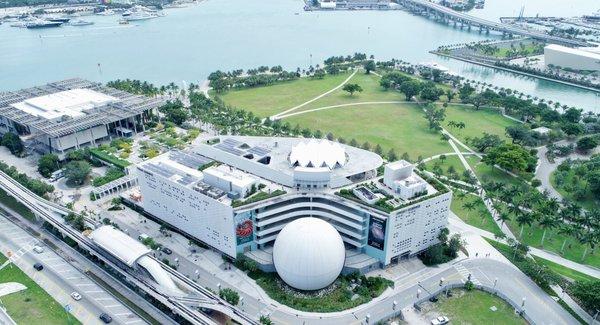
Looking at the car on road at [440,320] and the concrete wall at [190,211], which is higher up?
the concrete wall at [190,211]

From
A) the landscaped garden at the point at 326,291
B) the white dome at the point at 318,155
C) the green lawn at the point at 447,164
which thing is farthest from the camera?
the green lawn at the point at 447,164

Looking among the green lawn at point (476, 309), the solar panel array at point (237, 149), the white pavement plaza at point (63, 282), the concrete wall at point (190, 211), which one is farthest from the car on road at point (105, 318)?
the green lawn at point (476, 309)

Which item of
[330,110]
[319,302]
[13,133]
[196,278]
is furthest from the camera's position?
[330,110]

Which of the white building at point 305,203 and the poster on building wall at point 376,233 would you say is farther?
the white building at point 305,203

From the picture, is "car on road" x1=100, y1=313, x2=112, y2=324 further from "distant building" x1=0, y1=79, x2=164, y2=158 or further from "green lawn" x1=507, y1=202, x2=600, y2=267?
"green lawn" x1=507, y1=202, x2=600, y2=267

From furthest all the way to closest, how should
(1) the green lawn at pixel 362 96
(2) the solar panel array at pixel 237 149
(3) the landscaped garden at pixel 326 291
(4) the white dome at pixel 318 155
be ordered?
1. (1) the green lawn at pixel 362 96
2. (2) the solar panel array at pixel 237 149
3. (4) the white dome at pixel 318 155
4. (3) the landscaped garden at pixel 326 291

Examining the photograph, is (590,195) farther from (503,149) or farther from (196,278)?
(196,278)

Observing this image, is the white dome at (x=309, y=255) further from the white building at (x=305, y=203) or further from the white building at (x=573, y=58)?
the white building at (x=573, y=58)

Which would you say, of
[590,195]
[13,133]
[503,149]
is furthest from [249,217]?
[13,133]

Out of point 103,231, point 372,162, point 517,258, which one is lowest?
point 517,258
